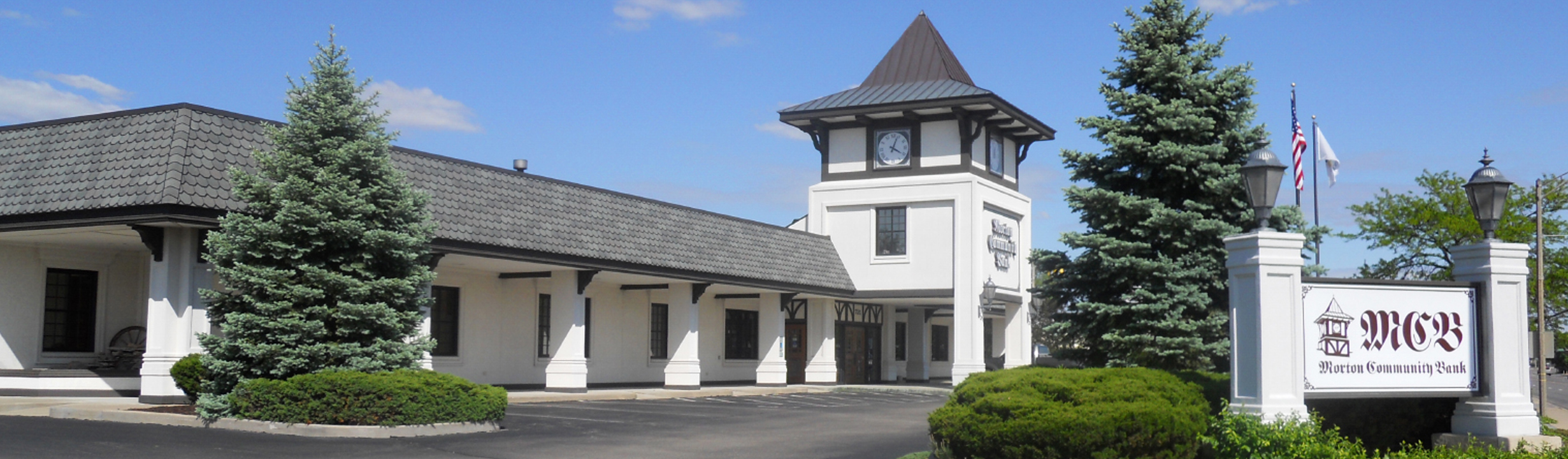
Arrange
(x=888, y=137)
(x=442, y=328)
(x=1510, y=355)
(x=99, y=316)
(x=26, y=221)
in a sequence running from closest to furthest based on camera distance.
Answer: (x=1510, y=355) → (x=26, y=221) → (x=99, y=316) → (x=442, y=328) → (x=888, y=137)

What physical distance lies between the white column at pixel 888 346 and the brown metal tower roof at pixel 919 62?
305 inches

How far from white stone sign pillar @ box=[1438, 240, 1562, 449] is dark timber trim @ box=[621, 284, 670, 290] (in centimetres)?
2053

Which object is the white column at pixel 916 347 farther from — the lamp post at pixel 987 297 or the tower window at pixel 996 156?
the lamp post at pixel 987 297

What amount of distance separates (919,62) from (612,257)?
609 inches

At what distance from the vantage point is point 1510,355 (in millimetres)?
12344

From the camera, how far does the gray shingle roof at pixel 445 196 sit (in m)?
A: 18.2

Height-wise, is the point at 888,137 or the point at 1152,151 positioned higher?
the point at 888,137

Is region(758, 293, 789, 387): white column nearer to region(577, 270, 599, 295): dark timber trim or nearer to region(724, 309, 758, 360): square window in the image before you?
region(724, 309, 758, 360): square window

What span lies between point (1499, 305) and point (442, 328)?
19.9 m

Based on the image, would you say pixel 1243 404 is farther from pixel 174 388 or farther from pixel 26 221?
pixel 26 221

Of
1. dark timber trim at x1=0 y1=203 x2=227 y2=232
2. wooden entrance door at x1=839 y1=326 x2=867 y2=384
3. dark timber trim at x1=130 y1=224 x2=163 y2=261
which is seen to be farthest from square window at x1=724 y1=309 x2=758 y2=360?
dark timber trim at x1=0 y1=203 x2=227 y2=232

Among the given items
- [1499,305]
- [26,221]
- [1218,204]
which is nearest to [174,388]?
[26,221]

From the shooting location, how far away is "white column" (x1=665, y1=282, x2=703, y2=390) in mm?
29641

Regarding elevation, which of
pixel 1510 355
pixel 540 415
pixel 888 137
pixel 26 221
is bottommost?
pixel 540 415
